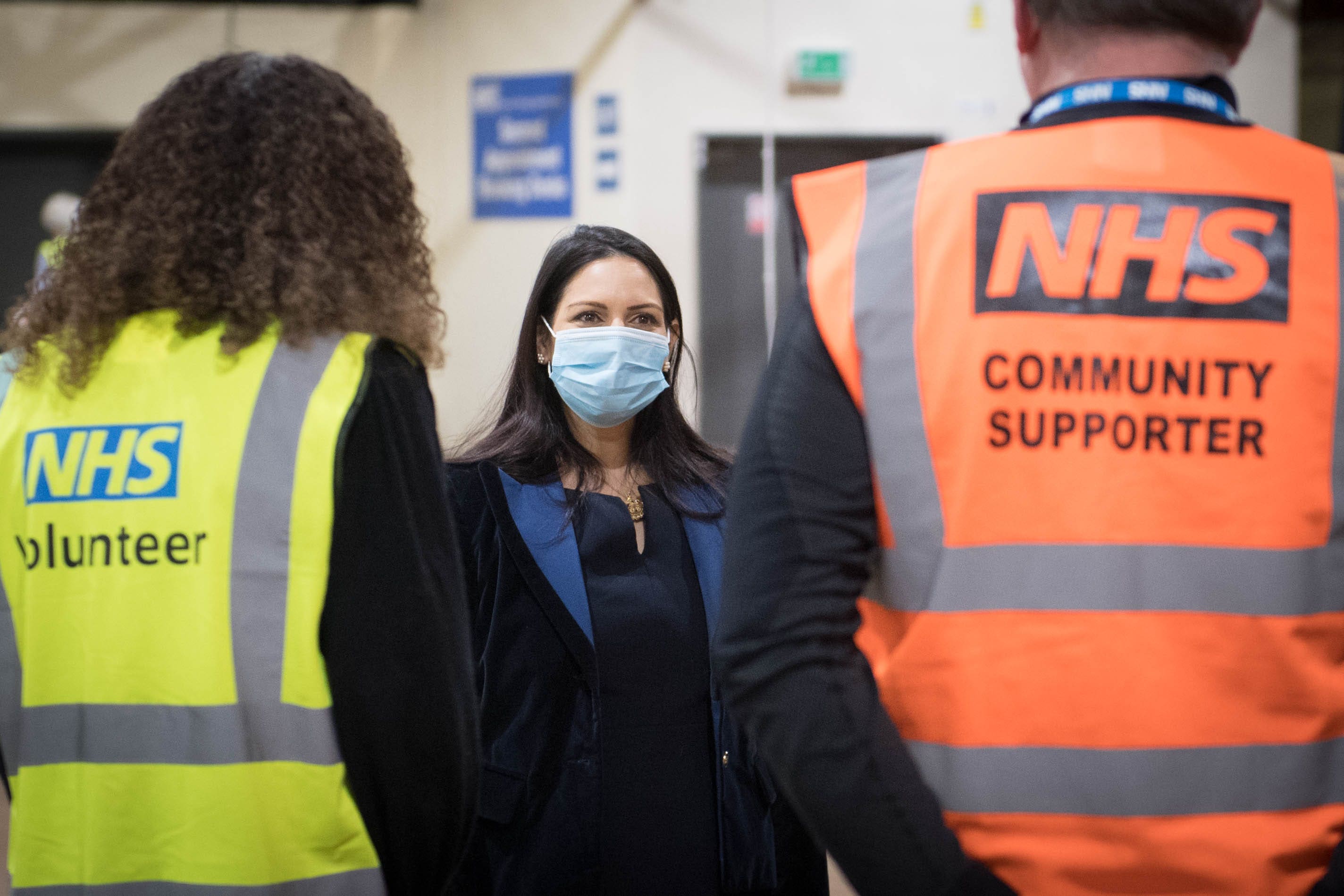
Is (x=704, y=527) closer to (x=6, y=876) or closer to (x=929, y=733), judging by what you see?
(x=929, y=733)

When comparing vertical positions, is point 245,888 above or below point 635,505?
below

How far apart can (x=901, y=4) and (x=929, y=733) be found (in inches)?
163

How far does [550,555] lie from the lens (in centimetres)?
160

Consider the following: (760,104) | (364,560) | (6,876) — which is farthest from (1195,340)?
(760,104)

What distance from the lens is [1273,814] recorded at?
2.83ft

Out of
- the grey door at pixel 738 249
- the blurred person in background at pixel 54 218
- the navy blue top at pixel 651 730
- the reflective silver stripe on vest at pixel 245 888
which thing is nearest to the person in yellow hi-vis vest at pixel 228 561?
the reflective silver stripe on vest at pixel 245 888

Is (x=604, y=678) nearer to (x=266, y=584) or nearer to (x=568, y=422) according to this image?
(x=568, y=422)

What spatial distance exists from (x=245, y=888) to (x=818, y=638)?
621mm

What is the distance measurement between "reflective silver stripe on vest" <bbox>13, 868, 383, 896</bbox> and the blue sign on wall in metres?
3.58

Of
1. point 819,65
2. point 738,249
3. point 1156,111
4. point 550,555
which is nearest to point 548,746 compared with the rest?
point 550,555

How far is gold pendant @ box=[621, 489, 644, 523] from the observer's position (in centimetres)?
176

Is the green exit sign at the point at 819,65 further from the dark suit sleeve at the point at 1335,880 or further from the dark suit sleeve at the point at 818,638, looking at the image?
the dark suit sleeve at the point at 1335,880

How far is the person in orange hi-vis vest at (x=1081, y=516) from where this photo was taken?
0.86 m

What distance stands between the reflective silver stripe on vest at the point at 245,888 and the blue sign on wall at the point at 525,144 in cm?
358
